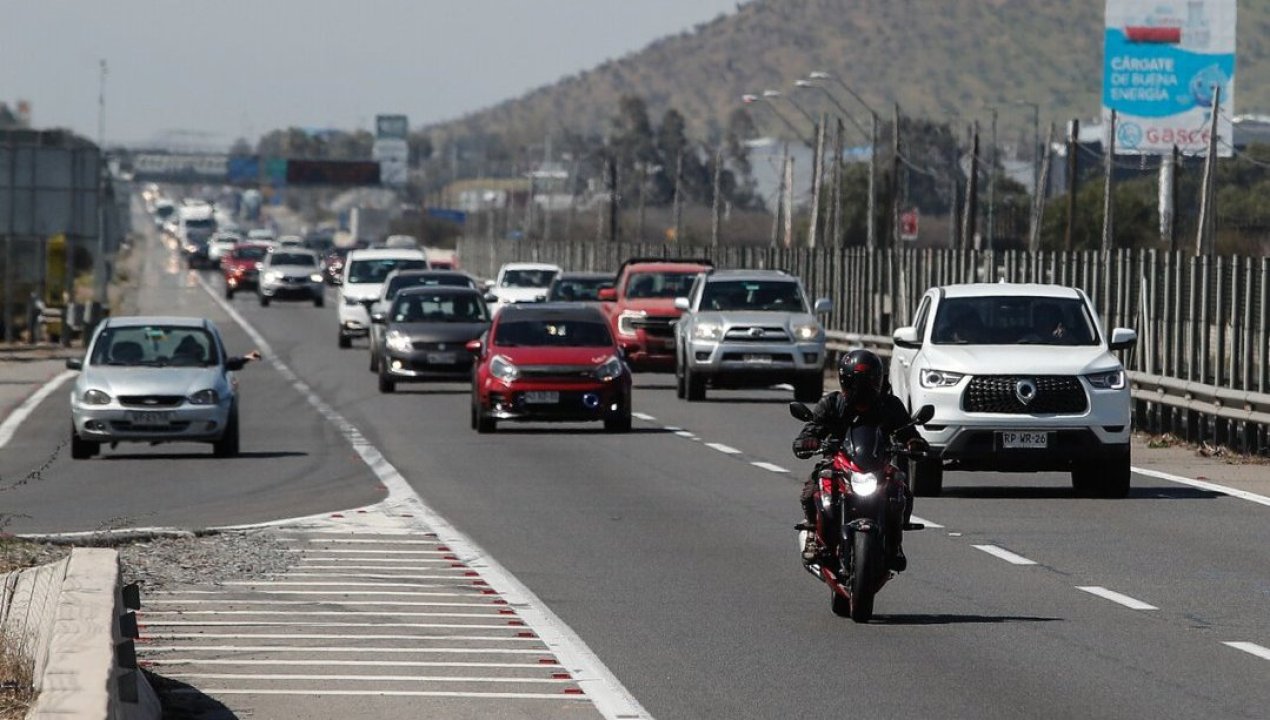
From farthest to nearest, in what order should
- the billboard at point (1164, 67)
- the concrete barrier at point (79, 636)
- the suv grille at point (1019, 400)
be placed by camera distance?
the billboard at point (1164, 67)
the suv grille at point (1019, 400)
the concrete barrier at point (79, 636)

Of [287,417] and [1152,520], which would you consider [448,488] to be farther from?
[287,417]

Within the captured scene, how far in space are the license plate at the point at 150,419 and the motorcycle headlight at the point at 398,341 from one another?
41.1 feet

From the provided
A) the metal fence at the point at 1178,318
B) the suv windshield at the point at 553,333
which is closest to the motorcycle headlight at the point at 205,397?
the suv windshield at the point at 553,333

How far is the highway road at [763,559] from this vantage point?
1191 centimetres

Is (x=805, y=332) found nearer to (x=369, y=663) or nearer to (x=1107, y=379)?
(x=1107, y=379)

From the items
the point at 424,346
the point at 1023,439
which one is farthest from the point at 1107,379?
the point at 424,346

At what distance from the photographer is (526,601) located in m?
15.1

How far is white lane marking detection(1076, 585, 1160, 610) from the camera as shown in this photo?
1491 centimetres

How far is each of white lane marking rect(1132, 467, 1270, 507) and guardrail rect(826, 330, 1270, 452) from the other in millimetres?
1562

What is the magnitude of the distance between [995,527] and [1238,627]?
5911 millimetres

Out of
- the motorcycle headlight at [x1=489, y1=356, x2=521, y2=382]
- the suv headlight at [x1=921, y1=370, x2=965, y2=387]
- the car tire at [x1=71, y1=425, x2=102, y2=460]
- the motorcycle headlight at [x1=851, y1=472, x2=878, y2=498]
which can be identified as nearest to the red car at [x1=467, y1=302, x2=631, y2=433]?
the motorcycle headlight at [x1=489, y1=356, x2=521, y2=382]

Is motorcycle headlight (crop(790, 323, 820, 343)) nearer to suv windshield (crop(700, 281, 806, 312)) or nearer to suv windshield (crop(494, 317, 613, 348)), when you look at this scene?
suv windshield (crop(700, 281, 806, 312))

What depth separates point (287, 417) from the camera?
35750 mm

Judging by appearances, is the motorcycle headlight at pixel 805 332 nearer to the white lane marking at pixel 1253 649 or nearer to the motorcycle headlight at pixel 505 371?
the motorcycle headlight at pixel 505 371
